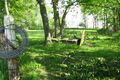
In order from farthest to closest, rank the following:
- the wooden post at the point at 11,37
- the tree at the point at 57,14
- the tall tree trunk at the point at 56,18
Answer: the tall tree trunk at the point at 56,18 < the tree at the point at 57,14 < the wooden post at the point at 11,37

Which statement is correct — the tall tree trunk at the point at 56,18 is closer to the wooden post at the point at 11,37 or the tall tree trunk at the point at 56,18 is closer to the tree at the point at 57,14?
the tree at the point at 57,14

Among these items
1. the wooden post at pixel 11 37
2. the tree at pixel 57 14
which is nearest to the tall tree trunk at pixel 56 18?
the tree at pixel 57 14

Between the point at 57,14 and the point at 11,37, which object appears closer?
the point at 11,37

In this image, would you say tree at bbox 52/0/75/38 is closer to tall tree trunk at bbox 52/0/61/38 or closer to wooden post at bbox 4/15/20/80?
tall tree trunk at bbox 52/0/61/38

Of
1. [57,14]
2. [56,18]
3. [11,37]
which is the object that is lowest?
[11,37]

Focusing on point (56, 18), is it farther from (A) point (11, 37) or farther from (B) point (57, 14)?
(A) point (11, 37)

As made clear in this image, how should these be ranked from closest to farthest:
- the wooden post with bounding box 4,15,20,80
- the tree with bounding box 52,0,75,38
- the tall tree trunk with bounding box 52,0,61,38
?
the wooden post with bounding box 4,15,20,80 → the tree with bounding box 52,0,75,38 → the tall tree trunk with bounding box 52,0,61,38

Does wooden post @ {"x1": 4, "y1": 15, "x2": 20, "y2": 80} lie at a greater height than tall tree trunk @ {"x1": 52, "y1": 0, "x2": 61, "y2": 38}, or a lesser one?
lesser

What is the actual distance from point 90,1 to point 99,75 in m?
6.45

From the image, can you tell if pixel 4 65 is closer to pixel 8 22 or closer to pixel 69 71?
pixel 8 22

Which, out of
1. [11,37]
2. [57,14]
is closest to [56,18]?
[57,14]

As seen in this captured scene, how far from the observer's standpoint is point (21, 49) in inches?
123

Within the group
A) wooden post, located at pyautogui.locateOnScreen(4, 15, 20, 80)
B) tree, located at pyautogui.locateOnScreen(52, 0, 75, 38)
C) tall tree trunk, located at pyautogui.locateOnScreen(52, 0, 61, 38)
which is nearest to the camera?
wooden post, located at pyautogui.locateOnScreen(4, 15, 20, 80)

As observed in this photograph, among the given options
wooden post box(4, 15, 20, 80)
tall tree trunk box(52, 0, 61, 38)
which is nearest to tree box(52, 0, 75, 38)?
tall tree trunk box(52, 0, 61, 38)
